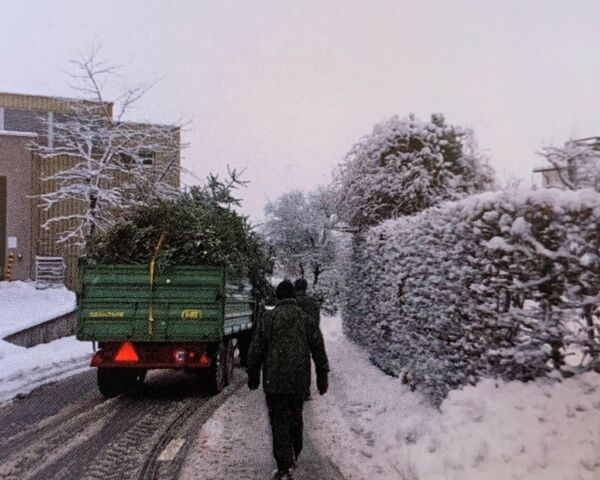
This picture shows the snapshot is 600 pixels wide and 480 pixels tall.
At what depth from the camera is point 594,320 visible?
19.5 ft

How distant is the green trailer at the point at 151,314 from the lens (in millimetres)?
10195

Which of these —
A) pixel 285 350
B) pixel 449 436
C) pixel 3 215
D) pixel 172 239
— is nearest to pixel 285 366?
pixel 285 350

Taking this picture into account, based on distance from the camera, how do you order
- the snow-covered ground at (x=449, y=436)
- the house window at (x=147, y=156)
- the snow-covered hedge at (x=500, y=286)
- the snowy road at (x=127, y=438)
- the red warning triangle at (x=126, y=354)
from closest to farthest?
the snow-covered ground at (x=449, y=436), the snow-covered hedge at (x=500, y=286), the snowy road at (x=127, y=438), the red warning triangle at (x=126, y=354), the house window at (x=147, y=156)

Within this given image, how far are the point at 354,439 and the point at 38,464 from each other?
3378 mm

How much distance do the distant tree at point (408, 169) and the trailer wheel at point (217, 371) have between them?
21.9ft

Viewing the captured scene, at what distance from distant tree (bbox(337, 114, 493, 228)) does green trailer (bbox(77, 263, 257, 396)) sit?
23.8 feet

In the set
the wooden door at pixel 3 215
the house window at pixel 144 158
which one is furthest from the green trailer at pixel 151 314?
the wooden door at pixel 3 215

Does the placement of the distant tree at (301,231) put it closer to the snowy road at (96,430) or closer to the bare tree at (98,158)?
the bare tree at (98,158)

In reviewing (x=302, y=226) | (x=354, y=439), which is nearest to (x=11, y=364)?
(x=354, y=439)

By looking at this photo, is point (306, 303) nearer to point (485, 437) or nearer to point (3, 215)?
point (485, 437)

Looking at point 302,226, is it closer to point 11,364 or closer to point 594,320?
point 11,364

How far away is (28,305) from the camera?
2406 centimetres

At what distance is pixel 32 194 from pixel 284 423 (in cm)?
2980

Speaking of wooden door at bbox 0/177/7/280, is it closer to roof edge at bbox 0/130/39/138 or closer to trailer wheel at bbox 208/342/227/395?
roof edge at bbox 0/130/39/138
